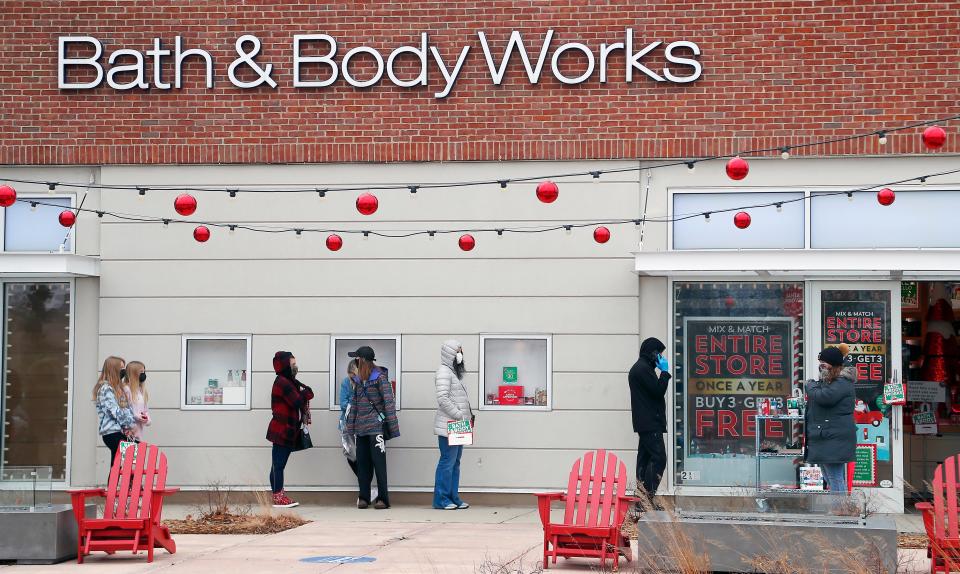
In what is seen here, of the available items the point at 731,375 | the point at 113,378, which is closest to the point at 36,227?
the point at 113,378

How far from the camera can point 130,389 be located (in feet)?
45.0

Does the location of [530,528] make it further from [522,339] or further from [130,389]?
[130,389]

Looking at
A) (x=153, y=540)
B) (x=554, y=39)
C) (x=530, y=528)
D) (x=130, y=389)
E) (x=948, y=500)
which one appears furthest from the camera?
(x=554, y=39)

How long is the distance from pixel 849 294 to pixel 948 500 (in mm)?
5102

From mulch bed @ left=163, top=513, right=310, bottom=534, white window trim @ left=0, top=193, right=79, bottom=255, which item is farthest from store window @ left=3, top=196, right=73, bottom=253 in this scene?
mulch bed @ left=163, top=513, right=310, bottom=534

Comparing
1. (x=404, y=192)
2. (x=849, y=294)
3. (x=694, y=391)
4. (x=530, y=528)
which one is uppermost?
(x=404, y=192)

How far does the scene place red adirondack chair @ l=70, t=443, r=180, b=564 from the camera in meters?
10.4

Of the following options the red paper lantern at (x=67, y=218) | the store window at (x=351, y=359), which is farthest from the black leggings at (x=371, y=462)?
the red paper lantern at (x=67, y=218)

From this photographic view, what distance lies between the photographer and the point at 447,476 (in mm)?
14070

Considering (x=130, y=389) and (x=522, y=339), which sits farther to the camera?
(x=522, y=339)

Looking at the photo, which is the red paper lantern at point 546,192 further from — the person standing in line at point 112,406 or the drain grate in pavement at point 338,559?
the person standing in line at point 112,406

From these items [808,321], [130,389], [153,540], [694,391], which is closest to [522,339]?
[694,391]

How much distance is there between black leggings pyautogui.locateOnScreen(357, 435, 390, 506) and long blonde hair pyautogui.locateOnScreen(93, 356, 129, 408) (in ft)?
8.07

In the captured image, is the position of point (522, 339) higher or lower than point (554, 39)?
lower
